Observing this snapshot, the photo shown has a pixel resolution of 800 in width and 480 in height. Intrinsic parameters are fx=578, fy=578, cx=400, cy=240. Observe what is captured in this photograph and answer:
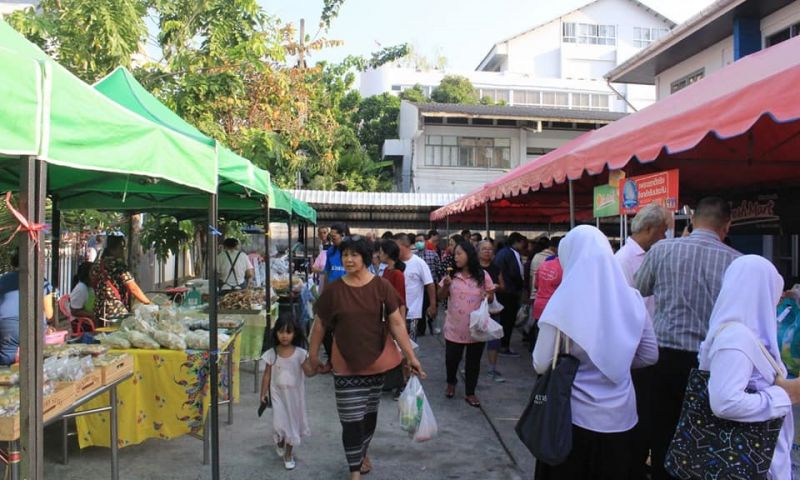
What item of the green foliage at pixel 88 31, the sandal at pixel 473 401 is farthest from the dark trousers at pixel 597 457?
the green foliage at pixel 88 31

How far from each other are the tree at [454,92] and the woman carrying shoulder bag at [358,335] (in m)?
33.8

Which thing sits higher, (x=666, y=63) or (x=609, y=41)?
(x=609, y=41)

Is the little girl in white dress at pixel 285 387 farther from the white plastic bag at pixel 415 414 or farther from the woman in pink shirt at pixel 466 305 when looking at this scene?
the woman in pink shirt at pixel 466 305

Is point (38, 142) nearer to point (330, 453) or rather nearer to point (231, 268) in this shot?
point (330, 453)

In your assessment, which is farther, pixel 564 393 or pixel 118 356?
pixel 118 356

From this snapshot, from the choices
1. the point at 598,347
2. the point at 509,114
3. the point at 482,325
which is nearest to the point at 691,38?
the point at 482,325

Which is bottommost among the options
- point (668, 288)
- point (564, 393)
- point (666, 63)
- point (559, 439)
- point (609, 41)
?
point (559, 439)

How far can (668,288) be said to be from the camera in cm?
311

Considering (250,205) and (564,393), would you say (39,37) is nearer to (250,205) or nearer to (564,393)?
(250,205)

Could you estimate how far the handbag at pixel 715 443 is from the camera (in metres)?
2.12

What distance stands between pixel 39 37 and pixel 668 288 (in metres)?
7.65

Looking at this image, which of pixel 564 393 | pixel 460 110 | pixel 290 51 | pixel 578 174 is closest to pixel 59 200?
pixel 578 174

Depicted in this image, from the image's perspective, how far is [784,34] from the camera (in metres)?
8.86

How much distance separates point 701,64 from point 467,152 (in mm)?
14704
